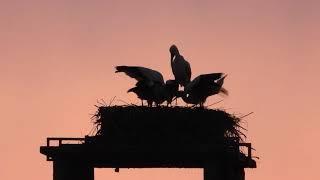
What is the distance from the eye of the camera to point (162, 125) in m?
41.7

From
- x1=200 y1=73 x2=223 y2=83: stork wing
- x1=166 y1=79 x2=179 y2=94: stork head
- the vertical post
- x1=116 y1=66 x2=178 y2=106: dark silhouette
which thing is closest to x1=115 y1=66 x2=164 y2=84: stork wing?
x1=116 y1=66 x2=178 y2=106: dark silhouette

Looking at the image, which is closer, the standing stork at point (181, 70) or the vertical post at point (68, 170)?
the vertical post at point (68, 170)

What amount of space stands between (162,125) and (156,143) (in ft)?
1.54

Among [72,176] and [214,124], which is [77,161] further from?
[214,124]

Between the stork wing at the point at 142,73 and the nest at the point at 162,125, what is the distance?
137cm

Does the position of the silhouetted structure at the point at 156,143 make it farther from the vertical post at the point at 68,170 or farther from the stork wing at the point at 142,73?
the stork wing at the point at 142,73

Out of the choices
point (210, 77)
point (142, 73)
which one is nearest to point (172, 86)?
point (142, 73)

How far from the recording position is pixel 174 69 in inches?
1761

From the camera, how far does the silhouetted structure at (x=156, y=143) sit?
41438 mm

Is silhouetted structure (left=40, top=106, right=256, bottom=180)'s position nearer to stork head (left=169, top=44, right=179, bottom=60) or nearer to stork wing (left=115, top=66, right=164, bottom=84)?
stork wing (left=115, top=66, right=164, bottom=84)

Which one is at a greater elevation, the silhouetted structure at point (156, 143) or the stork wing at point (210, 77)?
the stork wing at point (210, 77)

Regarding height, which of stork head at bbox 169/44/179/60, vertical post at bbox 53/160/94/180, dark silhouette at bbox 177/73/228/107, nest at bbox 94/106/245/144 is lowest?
vertical post at bbox 53/160/94/180

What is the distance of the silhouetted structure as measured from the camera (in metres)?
41.4

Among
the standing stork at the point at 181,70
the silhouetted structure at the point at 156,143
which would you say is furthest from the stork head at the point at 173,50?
the silhouetted structure at the point at 156,143
